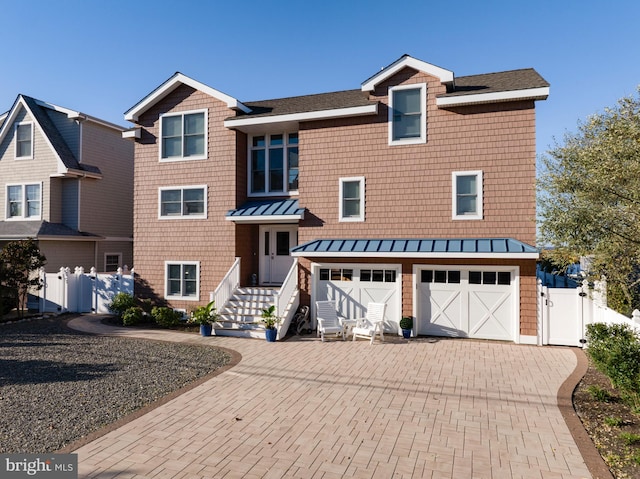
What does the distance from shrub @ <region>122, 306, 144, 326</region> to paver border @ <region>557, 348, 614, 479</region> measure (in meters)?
13.9

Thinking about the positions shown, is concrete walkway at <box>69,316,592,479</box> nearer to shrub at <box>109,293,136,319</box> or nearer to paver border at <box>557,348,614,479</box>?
paver border at <box>557,348,614,479</box>

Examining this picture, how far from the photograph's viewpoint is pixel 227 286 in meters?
14.4

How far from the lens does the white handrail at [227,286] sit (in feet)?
45.6

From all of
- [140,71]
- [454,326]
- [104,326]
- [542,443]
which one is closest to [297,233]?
[454,326]

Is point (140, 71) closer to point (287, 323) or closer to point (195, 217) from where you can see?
point (195, 217)

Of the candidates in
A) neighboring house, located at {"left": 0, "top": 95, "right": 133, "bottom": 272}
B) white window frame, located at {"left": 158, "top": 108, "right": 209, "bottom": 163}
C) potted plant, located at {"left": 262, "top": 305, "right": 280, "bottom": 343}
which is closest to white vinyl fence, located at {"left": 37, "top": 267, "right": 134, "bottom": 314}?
neighboring house, located at {"left": 0, "top": 95, "right": 133, "bottom": 272}

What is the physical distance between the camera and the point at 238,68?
16.4 m

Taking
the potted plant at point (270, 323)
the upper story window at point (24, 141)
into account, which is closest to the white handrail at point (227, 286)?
the potted plant at point (270, 323)

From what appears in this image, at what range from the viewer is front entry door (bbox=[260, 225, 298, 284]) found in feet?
52.0

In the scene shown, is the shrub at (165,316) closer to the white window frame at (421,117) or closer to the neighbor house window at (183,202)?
the neighbor house window at (183,202)

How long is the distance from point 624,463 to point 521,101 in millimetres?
10299

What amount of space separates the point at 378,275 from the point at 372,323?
68.8 inches

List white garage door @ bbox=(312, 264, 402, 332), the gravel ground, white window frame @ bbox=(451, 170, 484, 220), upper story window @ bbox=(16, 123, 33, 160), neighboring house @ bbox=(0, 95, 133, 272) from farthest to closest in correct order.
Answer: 1. upper story window @ bbox=(16, 123, 33, 160)
2. neighboring house @ bbox=(0, 95, 133, 272)
3. white garage door @ bbox=(312, 264, 402, 332)
4. white window frame @ bbox=(451, 170, 484, 220)
5. the gravel ground

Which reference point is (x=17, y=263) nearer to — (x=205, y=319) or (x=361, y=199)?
(x=205, y=319)
